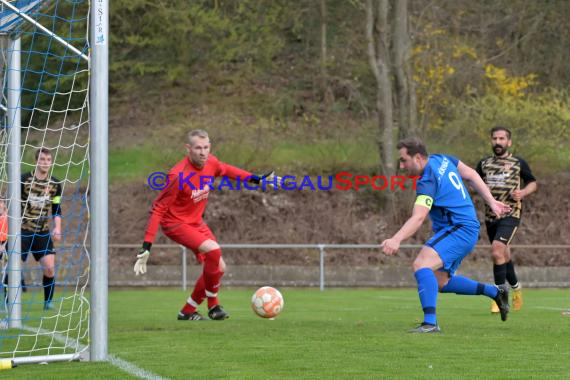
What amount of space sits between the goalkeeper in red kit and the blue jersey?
6.47 feet

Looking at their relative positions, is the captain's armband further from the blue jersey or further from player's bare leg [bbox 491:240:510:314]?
player's bare leg [bbox 491:240:510:314]

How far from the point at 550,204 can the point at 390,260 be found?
18.5 feet

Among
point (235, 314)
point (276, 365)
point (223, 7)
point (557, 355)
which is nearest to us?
point (276, 365)

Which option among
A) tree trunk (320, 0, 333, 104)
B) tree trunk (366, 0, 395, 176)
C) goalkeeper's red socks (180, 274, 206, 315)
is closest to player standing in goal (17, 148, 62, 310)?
goalkeeper's red socks (180, 274, 206, 315)

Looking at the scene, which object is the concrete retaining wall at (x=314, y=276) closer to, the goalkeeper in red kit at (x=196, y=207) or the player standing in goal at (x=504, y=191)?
the player standing in goal at (x=504, y=191)

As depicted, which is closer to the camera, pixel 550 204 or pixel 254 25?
pixel 550 204

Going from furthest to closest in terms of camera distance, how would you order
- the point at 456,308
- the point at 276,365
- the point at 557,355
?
the point at 456,308 → the point at 557,355 → the point at 276,365

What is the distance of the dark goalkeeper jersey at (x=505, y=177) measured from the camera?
12.8 metres

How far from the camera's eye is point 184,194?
1103cm

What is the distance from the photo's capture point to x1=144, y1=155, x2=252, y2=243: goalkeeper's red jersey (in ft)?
35.3

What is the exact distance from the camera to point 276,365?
692 cm

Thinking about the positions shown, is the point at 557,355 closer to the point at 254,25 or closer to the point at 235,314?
the point at 235,314

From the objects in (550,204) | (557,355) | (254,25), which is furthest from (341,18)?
(557,355)

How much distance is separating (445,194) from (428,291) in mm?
887
